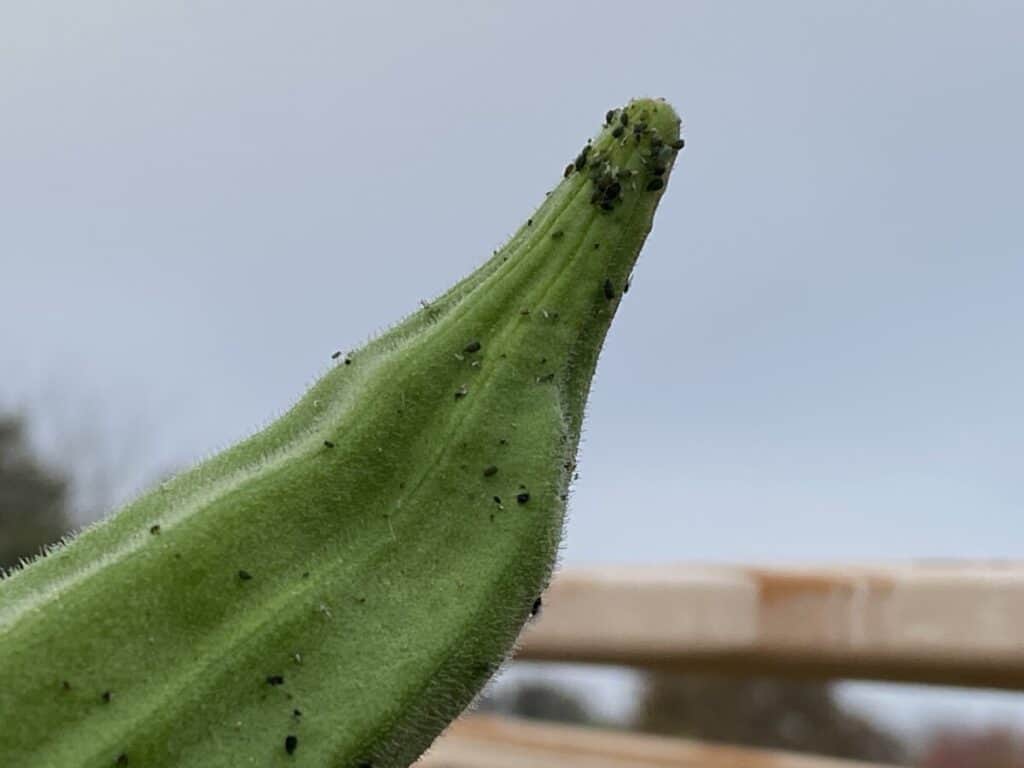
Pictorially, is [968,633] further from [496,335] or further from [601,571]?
[496,335]

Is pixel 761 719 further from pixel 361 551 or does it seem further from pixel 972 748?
pixel 361 551

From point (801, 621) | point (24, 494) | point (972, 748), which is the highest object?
point (24, 494)

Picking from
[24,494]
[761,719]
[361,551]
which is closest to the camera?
[361,551]

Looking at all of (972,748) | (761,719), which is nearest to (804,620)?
(972,748)

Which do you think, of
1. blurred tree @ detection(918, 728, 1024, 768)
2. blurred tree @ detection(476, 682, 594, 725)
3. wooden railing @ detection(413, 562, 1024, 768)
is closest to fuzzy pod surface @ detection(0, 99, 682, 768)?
wooden railing @ detection(413, 562, 1024, 768)

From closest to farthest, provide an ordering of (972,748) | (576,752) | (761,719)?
(576,752), (972,748), (761,719)

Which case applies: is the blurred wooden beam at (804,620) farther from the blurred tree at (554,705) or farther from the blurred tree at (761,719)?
the blurred tree at (761,719)

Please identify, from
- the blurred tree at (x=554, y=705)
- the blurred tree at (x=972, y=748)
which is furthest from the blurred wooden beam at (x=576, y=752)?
the blurred tree at (x=554, y=705)

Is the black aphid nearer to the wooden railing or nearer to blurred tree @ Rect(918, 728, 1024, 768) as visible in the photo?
the wooden railing
